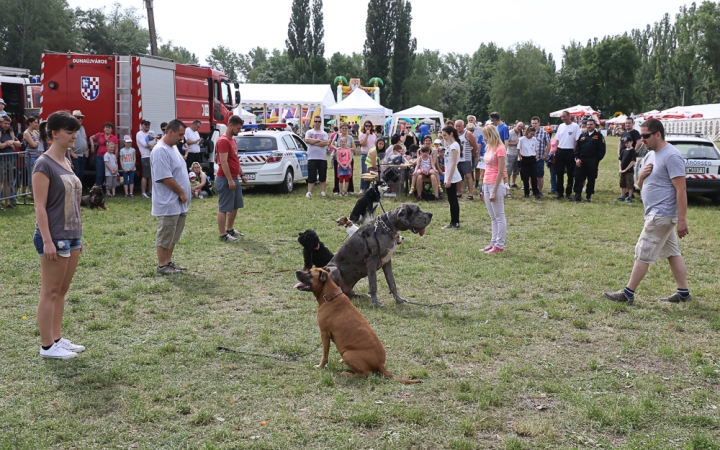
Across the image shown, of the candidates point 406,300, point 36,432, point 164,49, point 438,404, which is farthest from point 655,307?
point 164,49

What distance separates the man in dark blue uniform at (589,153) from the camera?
47.8 feet

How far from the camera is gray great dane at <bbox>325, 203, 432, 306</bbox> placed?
21.9ft

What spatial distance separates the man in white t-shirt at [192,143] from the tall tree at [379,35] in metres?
54.9

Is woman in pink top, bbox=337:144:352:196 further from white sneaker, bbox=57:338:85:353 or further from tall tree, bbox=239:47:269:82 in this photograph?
tall tree, bbox=239:47:269:82

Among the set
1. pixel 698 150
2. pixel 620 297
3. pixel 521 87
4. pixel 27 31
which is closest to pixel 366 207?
pixel 620 297

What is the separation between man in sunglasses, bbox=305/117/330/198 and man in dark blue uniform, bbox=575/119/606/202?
6.35 m

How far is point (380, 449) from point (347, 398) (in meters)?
0.73

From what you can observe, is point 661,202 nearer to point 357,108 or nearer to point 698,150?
point 698,150

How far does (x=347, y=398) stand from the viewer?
4223 millimetres

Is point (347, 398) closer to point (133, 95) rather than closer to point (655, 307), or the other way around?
point (655, 307)

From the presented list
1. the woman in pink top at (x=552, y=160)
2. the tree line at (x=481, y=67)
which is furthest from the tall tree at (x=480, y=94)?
the woman in pink top at (x=552, y=160)

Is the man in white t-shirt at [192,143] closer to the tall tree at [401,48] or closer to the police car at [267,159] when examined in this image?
the police car at [267,159]

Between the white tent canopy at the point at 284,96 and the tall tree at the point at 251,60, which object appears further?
the tall tree at the point at 251,60

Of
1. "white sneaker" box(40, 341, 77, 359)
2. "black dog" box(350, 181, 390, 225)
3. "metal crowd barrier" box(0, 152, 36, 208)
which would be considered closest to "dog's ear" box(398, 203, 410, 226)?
"white sneaker" box(40, 341, 77, 359)
